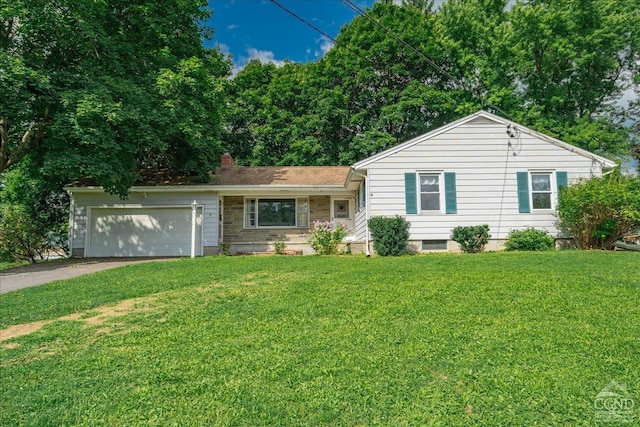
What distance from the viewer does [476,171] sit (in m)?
13.4

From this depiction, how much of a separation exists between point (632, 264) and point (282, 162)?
729 inches

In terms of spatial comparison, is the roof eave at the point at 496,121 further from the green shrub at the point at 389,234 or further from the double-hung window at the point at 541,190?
the green shrub at the point at 389,234

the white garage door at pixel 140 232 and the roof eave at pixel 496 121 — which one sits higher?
the roof eave at pixel 496 121

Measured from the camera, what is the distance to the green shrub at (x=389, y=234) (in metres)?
12.6

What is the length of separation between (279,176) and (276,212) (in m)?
1.61

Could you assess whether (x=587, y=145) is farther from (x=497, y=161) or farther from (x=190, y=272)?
(x=190, y=272)

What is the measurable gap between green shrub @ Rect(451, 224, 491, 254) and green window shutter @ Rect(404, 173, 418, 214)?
61.9 inches

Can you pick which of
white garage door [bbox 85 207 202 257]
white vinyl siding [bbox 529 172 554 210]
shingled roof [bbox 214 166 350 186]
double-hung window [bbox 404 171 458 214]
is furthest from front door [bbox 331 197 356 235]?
white vinyl siding [bbox 529 172 554 210]

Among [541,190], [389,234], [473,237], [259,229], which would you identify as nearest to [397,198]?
[389,234]

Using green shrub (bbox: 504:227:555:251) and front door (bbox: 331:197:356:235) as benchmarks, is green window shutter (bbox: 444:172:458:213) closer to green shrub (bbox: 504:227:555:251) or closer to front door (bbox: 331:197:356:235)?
green shrub (bbox: 504:227:555:251)

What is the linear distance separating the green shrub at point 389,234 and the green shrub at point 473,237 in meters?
1.74

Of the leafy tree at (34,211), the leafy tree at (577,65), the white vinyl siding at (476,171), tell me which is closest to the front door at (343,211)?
the white vinyl siding at (476,171)

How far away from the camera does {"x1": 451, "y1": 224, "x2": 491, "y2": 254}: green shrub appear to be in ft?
42.2

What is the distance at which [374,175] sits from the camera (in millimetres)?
13375
